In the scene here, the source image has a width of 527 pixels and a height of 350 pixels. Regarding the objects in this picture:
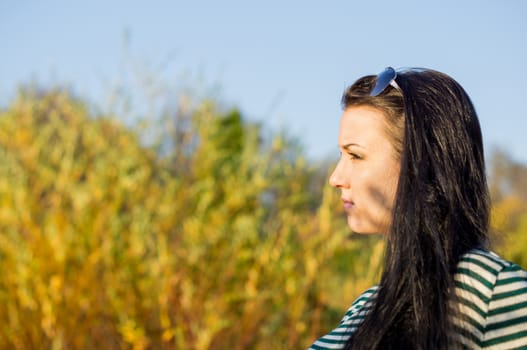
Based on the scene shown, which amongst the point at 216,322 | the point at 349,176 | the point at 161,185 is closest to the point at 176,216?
the point at 161,185

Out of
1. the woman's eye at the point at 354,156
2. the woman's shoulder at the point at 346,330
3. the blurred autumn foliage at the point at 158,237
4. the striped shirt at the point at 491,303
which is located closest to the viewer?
the striped shirt at the point at 491,303

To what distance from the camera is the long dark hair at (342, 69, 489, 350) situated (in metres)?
1.10

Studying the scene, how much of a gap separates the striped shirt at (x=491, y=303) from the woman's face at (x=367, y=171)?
213mm

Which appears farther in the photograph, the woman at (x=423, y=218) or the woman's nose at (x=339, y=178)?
the woman's nose at (x=339, y=178)

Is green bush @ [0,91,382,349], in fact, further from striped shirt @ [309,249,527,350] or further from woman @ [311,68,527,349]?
striped shirt @ [309,249,527,350]

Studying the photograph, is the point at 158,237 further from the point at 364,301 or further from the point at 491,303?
the point at 491,303

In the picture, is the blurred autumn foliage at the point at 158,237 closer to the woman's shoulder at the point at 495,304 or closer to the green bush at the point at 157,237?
the green bush at the point at 157,237

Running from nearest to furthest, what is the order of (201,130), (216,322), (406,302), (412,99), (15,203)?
(406,302) → (412,99) → (216,322) → (15,203) → (201,130)

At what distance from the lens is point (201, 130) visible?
4051 mm

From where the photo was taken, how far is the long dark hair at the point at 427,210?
1.10 meters

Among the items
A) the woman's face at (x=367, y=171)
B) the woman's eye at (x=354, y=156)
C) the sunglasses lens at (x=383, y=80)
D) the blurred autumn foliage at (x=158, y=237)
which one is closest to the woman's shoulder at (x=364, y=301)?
the woman's face at (x=367, y=171)

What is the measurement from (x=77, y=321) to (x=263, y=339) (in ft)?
3.15

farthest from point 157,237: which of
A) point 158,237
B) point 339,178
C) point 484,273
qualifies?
point 484,273

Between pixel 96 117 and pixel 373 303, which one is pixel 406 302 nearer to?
pixel 373 303
